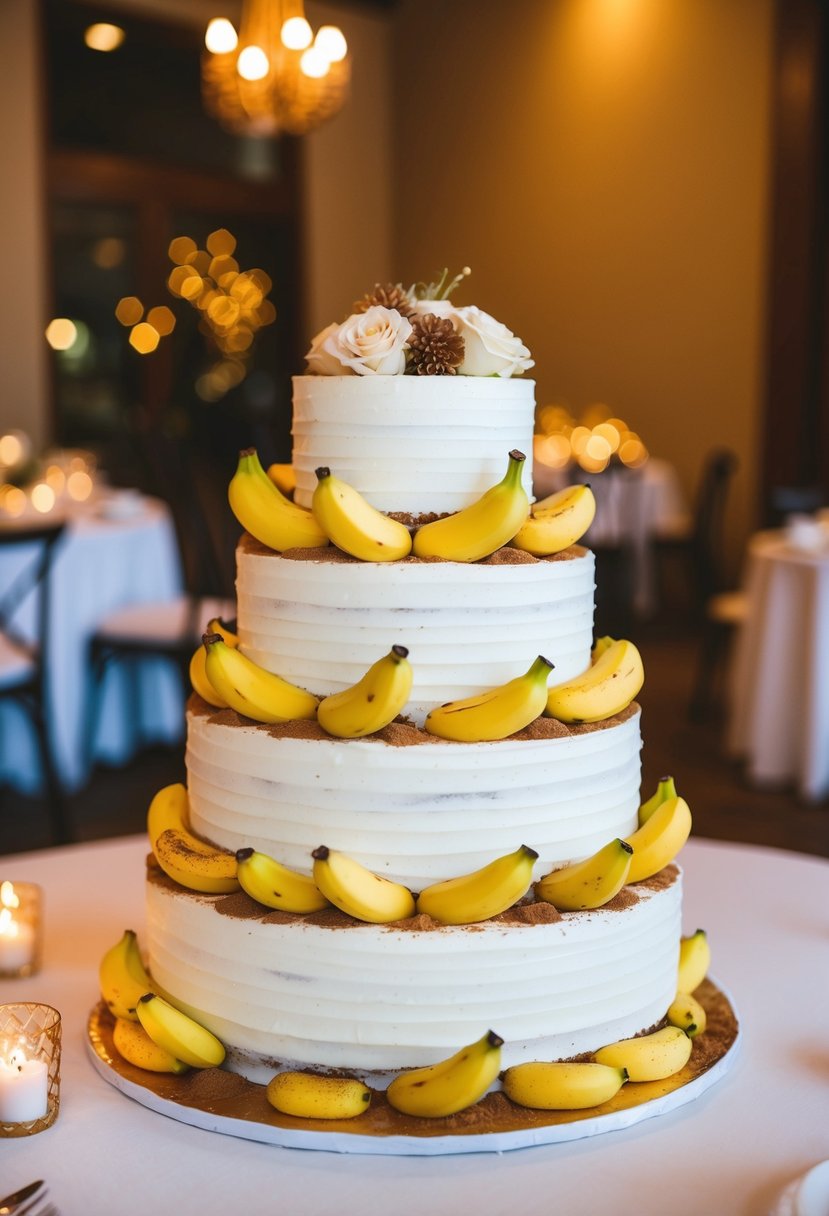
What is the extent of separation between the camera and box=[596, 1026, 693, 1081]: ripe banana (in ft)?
4.22

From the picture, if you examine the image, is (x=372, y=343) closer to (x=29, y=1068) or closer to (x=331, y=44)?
(x=29, y=1068)

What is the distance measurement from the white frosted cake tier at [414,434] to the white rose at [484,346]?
2 cm

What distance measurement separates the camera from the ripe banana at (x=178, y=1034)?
4.19ft

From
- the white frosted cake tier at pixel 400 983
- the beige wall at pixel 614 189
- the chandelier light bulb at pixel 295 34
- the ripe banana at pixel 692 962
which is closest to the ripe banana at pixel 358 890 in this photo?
the white frosted cake tier at pixel 400 983

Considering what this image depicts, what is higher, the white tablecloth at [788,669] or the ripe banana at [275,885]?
the ripe banana at [275,885]

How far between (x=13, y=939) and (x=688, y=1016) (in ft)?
A: 2.62

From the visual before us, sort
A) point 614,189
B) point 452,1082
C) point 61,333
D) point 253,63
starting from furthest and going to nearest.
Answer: point 614,189 → point 61,333 → point 253,63 → point 452,1082

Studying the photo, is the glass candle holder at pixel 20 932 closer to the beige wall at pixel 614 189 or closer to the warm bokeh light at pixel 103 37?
the beige wall at pixel 614 189

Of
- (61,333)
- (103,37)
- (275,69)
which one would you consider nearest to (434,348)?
(275,69)

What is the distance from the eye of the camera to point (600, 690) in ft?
4.51

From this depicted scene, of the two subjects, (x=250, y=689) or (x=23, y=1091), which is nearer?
(x=23, y=1091)

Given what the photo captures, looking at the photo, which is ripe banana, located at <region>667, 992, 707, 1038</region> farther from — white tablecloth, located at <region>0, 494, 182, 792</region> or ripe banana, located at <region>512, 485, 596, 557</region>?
white tablecloth, located at <region>0, 494, 182, 792</region>

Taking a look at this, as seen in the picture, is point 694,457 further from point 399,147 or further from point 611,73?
point 399,147

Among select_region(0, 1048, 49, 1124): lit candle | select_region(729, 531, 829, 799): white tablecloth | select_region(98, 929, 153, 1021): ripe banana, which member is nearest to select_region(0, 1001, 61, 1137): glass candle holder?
select_region(0, 1048, 49, 1124): lit candle
